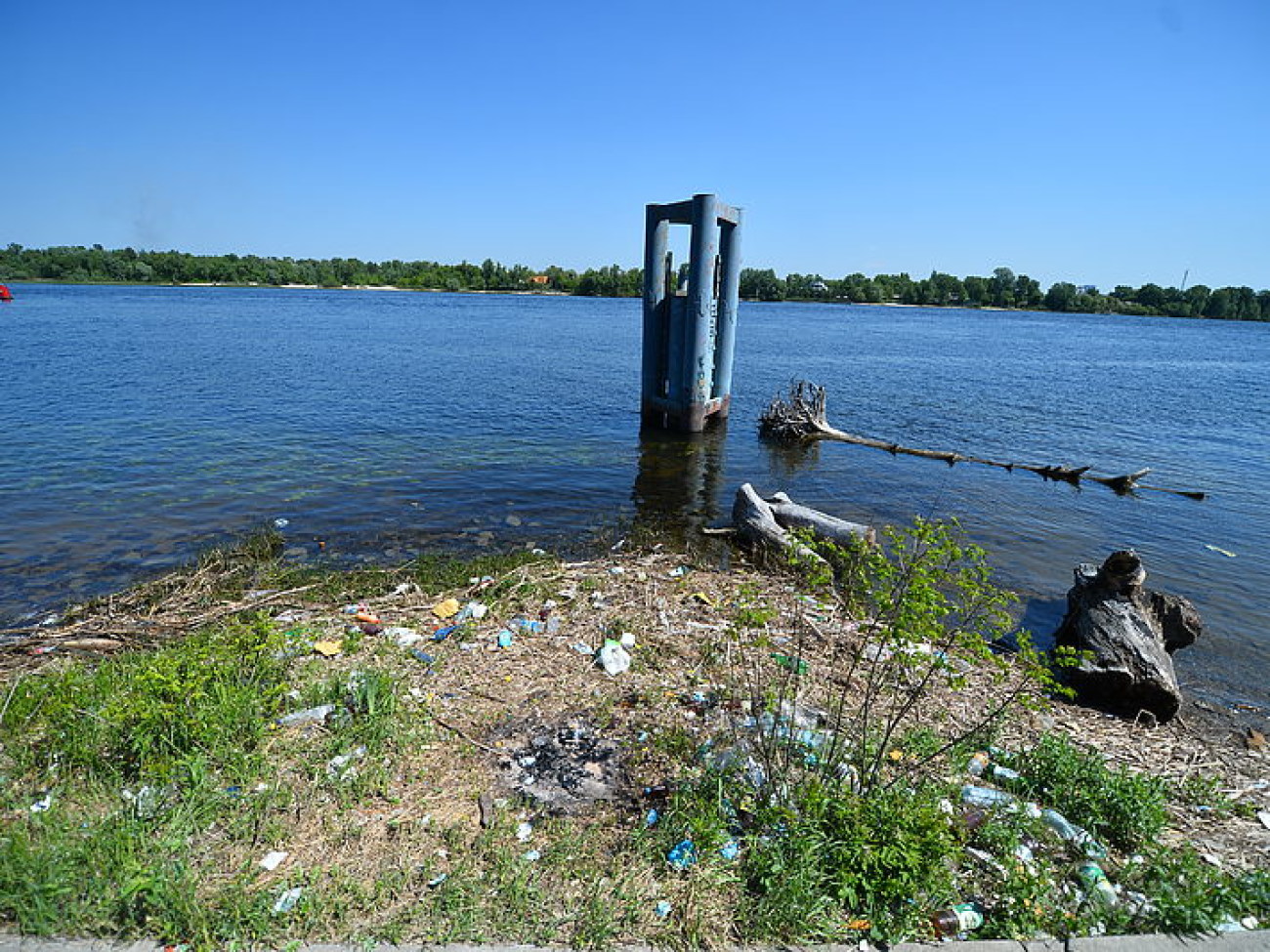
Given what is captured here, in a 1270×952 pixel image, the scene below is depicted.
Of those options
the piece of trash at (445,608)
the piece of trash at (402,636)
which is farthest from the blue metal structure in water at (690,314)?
the piece of trash at (402,636)

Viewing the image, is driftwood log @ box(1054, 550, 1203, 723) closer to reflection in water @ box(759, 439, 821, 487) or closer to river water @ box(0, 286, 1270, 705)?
river water @ box(0, 286, 1270, 705)

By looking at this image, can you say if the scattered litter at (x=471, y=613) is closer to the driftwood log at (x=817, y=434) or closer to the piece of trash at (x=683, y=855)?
the piece of trash at (x=683, y=855)

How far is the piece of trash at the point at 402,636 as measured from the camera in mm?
5840

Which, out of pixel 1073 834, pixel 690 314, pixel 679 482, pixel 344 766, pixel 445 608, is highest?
pixel 690 314

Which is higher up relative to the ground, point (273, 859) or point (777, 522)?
point (273, 859)

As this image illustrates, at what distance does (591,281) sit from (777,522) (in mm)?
119347

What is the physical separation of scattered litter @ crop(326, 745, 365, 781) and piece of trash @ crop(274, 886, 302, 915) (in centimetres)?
75

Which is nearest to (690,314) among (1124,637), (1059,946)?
(1124,637)

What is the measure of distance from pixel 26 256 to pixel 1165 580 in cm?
15076

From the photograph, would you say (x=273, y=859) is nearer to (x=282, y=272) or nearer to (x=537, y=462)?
(x=537, y=462)

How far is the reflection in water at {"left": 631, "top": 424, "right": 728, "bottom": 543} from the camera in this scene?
10972 millimetres

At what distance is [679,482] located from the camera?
1330cm

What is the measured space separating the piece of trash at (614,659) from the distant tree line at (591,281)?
117m

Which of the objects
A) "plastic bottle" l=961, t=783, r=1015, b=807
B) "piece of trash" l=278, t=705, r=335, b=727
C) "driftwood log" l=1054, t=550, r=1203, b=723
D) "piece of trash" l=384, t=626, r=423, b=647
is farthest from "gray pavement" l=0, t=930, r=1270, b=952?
"piece of trash" l=384, t=626, r=423, b=647
